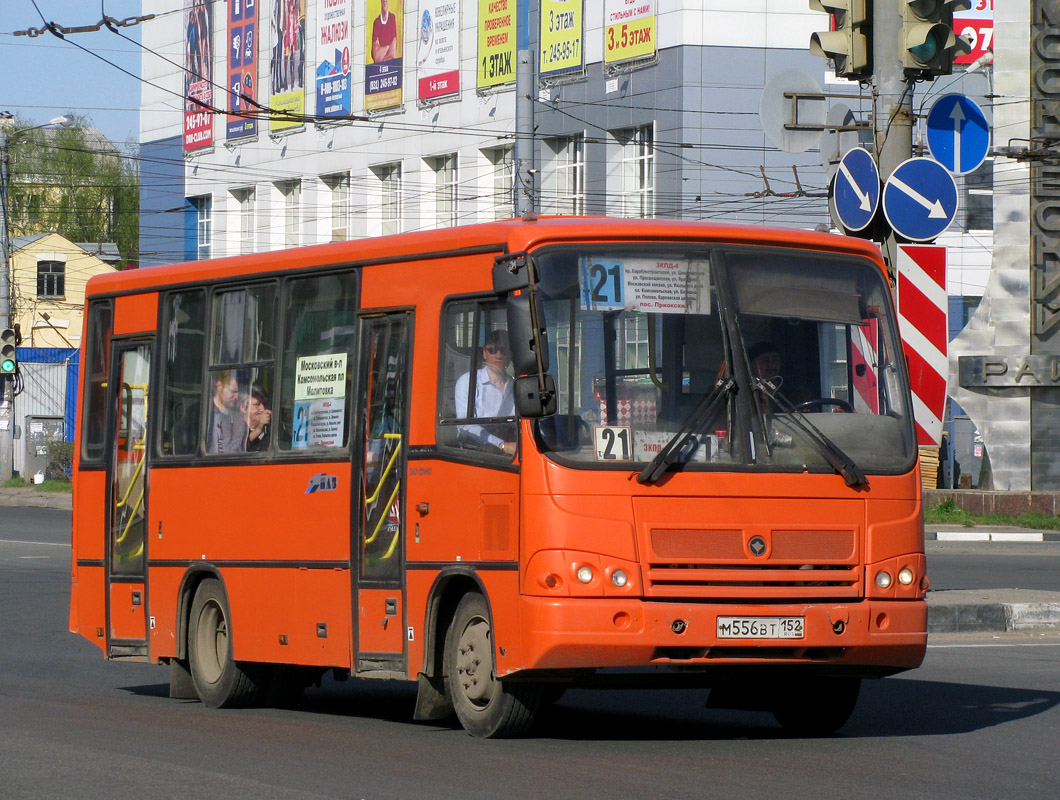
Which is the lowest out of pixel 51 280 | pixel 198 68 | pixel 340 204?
pixel 51 280

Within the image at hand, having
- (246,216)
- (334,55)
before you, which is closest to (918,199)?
(334,55)

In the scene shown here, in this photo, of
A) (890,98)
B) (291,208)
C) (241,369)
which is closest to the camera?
(241,369)

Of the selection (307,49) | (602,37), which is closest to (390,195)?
(307,49)

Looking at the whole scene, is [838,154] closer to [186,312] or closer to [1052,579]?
[186,312]

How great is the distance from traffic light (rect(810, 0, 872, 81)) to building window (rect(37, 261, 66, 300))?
69579 millimetres

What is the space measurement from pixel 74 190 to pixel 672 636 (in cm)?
8444

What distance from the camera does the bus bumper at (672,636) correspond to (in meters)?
8.94

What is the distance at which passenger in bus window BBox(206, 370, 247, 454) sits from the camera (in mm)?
11930

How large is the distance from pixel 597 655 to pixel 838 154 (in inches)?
327

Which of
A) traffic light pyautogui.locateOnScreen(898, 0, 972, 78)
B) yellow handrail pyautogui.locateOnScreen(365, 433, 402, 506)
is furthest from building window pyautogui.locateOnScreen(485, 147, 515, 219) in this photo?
yellow handrail pyautogui.locateOnScreen(365, 433, 402, 506)

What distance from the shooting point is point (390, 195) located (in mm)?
58844

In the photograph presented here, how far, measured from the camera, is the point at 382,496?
10477 millimetres

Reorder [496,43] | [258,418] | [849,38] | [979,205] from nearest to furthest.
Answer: [258,418], [849,38], [979,205], [496,43]

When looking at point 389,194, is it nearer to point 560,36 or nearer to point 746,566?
point 560,36
